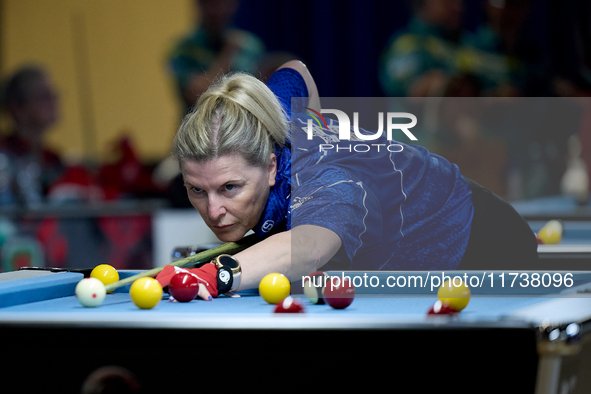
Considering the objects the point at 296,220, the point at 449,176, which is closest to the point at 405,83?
the point at 449,176

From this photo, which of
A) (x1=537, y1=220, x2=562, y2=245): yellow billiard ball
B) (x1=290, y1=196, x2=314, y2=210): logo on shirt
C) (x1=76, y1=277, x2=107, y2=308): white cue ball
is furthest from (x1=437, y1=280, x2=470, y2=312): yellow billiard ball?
(x1=537, y1=220, x2=562, y2=245): yellow billiard ball

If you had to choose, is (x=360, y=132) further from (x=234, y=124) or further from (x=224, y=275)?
(x=224, y=275)

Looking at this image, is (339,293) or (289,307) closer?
(289,307)

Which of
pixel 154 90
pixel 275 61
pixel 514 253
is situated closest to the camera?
pixel 514 253

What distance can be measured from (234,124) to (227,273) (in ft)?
1.44

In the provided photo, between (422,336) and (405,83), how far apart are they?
4.63 meters

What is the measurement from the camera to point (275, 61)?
634 cm

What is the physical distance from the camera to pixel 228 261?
66.1 inches

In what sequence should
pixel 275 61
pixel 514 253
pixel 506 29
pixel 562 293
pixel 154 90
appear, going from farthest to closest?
pixel 154 90, pixel 275 61, pixel 506 29, pixel 514 253, pixel 562 293

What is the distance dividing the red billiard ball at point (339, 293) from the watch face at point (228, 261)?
292mm

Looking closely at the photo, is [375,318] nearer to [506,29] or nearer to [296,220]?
[296,220]

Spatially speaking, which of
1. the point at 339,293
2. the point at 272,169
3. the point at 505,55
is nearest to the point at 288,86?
the point at 272,169

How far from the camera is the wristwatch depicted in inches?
65.6

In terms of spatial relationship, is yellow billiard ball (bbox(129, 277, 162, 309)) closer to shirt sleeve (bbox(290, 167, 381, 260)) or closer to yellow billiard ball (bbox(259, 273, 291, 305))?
yellow billiard ball (bbox(259, 273, 291, 305))
